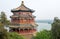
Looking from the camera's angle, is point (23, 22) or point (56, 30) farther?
point (23, 22)

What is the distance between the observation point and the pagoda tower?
43.0 metres

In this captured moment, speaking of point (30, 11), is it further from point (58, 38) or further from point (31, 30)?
point (58, 38)

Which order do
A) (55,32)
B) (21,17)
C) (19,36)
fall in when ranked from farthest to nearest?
(21,17), (19,36), (55,32)

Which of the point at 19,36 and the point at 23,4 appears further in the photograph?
the point at 23,4

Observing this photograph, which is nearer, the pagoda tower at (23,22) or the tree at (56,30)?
the tree at (56,30)

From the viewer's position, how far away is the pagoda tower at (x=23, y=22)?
4304cm

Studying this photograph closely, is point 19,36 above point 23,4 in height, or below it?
below

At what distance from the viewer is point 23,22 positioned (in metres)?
43.2

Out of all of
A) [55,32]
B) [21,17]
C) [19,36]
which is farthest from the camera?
[21,17]

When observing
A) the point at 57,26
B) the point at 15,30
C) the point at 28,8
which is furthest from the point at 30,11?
the point at 57,26

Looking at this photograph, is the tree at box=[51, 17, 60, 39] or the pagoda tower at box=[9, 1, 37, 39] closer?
the tree at box=[51, 17, 60, 39]

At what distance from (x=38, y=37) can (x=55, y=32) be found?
13.1 meters

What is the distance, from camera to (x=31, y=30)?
143 ft

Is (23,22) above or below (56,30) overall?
below
